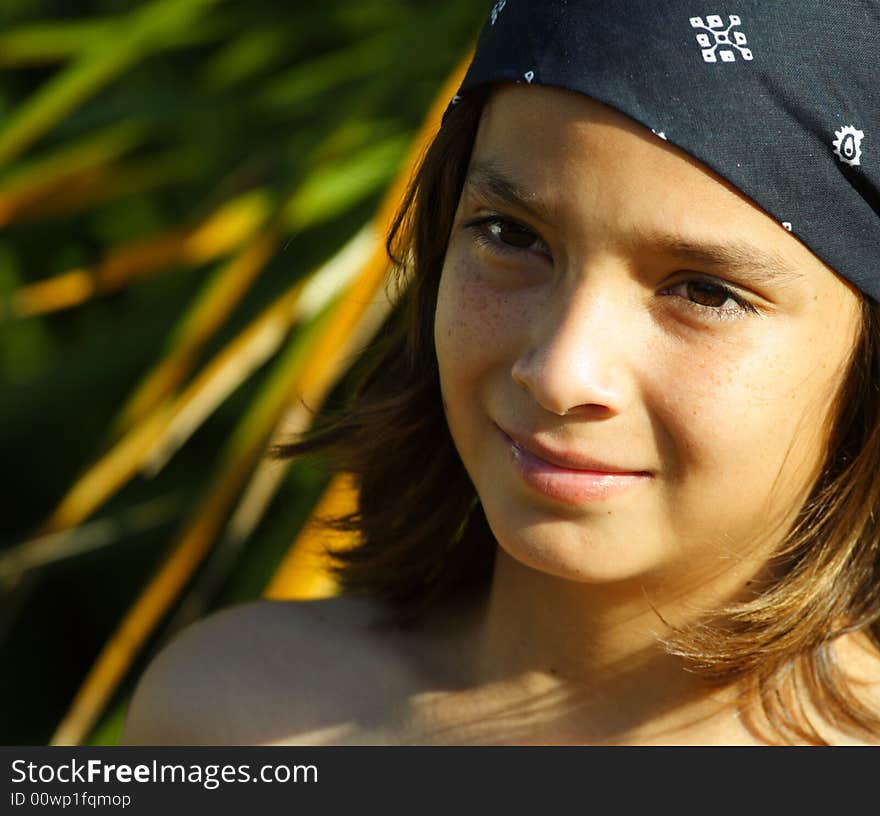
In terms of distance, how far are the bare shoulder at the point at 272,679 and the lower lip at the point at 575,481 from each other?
0.41m

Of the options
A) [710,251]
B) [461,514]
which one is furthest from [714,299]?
[461,514]

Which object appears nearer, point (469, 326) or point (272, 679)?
point (469, 326)

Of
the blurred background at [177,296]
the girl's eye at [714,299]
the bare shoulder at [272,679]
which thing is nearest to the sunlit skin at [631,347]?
the girl's eye at [714,299]

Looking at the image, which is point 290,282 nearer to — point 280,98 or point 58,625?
point 280,98

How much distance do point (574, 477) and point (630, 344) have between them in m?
0.14

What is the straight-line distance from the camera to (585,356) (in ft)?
3.76

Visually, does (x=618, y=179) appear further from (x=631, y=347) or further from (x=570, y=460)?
(x=570, y=460)

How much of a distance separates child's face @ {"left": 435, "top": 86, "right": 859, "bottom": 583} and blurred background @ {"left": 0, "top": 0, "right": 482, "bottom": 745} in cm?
58

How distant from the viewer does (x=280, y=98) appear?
104 inches

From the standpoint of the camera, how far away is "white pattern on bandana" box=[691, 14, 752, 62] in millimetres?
1175

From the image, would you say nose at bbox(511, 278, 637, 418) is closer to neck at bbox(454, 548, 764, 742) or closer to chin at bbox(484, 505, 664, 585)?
chin at bbox(484, 505, 664, 585)

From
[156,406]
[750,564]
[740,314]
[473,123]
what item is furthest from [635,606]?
[156,406]

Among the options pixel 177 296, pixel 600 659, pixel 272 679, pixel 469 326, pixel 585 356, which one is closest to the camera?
pixel 585 356
